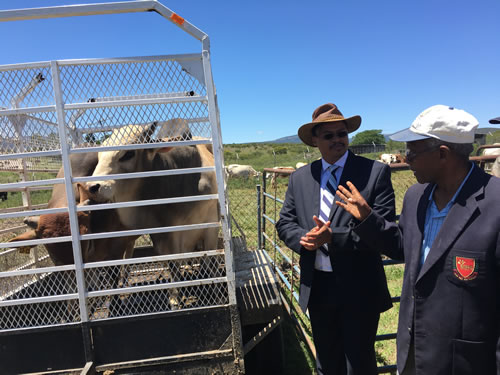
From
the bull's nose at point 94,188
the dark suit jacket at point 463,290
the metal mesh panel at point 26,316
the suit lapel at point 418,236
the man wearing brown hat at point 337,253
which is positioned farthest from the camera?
the bull's nose at point 94,188

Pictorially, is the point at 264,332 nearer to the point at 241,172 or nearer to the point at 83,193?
the point at 83,193

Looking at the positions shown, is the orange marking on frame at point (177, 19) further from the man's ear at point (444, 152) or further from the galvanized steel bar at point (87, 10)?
the man's ear at point (444, 152)

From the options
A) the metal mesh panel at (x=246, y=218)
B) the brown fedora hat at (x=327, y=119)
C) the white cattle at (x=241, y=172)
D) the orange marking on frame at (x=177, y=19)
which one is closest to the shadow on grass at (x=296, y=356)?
the metal mesh panel at (x=246, y=218)

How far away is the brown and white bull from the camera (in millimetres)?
3482

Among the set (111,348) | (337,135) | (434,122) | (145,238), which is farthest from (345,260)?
(145,238)

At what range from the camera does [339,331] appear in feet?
8.20

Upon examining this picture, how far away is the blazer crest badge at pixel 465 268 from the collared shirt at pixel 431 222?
0.21 meters

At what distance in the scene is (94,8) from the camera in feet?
7.88

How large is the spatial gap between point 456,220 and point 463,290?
349mm

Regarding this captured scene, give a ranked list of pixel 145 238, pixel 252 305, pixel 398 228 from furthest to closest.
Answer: pixel 145 238 < pixel 252 305 < pixel 398 228

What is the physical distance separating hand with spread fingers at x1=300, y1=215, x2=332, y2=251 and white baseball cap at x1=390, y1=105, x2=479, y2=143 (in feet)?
2.47

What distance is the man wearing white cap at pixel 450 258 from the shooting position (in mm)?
1607

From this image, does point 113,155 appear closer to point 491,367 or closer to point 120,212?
point 120,212

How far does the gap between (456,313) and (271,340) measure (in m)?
2.20
